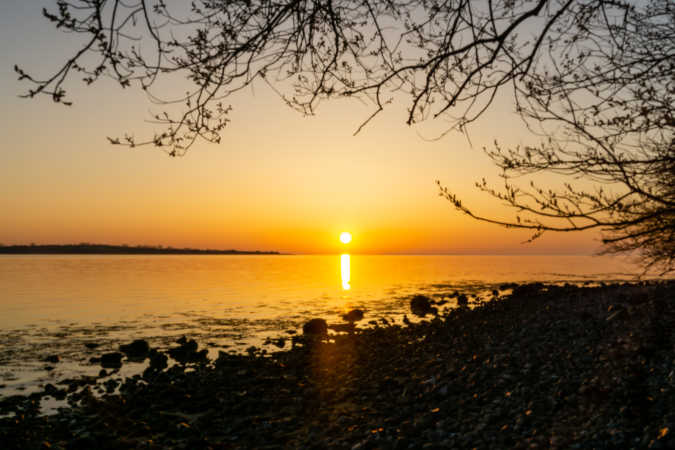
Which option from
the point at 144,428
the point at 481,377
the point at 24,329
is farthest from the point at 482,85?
the point at 24,329

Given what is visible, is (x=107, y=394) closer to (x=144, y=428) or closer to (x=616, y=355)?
(x=144, y=428)

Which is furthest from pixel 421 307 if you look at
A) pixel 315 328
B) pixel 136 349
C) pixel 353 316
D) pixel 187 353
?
pixel 136 349

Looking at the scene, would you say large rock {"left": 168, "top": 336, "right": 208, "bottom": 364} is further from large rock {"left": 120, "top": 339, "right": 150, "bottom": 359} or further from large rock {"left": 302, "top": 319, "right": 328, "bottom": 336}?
large rock {"left": 302, "top": 319, "right": 328, "bottom": 336}

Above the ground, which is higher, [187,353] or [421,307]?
[421,307]

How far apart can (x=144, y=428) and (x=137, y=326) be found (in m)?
19.7

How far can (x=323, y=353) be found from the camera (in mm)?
17688

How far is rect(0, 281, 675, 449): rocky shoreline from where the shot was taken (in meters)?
7.23

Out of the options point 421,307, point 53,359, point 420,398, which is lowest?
point 53,359

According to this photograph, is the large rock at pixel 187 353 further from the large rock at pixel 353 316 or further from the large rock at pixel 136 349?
the large rock at pixel 353 316

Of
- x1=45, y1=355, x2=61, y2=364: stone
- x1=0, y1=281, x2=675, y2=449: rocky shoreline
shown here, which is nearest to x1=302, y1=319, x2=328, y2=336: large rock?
x1=0, y1=281, x2=675, y2=449: rocky shoreline

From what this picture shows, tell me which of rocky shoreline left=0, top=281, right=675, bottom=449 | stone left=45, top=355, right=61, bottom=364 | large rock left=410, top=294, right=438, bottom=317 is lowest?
stone left=45, top=355, right=61, bottom=364

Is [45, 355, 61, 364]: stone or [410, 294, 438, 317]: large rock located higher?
[410, 294, 438, 317]: large rock

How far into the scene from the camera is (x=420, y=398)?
9742mm

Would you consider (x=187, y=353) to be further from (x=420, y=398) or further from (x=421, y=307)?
(x=421, y=307)
